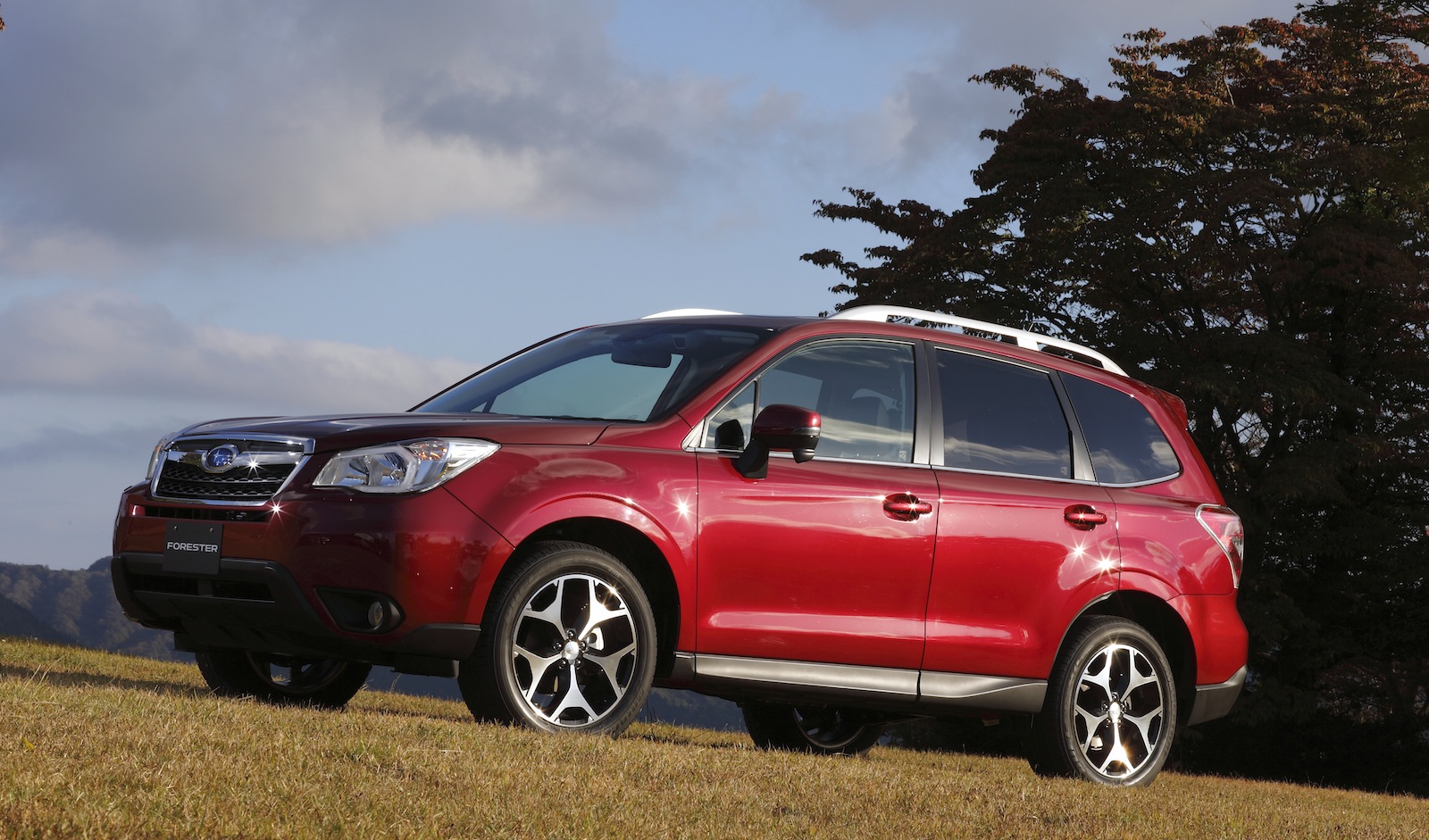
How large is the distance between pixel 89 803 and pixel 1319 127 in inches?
1014

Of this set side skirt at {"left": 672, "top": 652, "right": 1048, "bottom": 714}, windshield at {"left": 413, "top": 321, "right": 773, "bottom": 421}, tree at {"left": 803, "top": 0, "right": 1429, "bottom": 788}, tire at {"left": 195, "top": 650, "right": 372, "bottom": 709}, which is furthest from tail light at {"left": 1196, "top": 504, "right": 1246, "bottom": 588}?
tree at {"left": 803, "top": 0, "right": 1429, "bottom": 788}

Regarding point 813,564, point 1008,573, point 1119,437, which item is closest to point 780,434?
point 813,564

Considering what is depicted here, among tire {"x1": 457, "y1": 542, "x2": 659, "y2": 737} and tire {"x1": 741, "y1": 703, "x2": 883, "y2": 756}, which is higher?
tire {"x1": 457, "y1": 542, "x2": 659, "y2": 737}

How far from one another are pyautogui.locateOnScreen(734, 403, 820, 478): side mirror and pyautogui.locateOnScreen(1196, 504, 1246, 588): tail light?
2.81 metres

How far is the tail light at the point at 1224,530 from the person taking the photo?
26.8ft

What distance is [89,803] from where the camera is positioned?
155 inches

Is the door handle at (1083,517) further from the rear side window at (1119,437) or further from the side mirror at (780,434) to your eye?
the side mirror at (780,434)

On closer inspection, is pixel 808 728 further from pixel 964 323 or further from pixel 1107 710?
pixel 964 323

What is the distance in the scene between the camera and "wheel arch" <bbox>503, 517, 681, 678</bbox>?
20.5ft

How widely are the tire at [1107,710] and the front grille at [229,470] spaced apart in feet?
12.4

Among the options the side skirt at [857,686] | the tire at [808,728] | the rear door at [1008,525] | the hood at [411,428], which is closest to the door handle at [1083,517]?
the rear door at [1008,525]

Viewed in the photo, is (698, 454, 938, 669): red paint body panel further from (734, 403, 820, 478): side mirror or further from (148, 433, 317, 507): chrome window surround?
(148, 433, 317, 507): chrome window surround

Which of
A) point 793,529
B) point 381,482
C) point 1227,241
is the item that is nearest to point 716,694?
point 793,529

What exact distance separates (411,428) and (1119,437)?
3.90 meters
